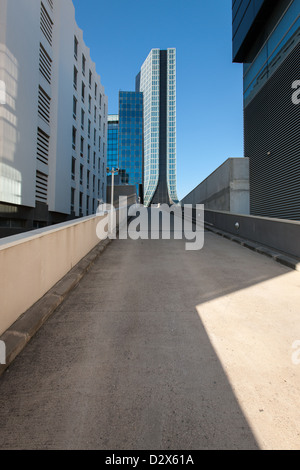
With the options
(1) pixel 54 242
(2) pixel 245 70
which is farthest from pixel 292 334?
(2) pixel 245 70

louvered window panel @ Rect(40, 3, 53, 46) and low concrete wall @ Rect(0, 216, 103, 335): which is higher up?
louvered window panel @ Rect(40, 3, 53, 46)

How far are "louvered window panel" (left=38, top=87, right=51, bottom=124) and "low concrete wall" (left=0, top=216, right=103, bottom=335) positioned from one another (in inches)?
614

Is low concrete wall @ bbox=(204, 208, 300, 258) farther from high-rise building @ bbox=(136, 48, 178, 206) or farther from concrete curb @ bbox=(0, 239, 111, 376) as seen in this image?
high-rise building @ bbox=(136, 48, 178, 206)

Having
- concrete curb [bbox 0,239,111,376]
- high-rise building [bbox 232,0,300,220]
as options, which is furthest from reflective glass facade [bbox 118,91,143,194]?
concrete curb [bbox 0,239,111,376]

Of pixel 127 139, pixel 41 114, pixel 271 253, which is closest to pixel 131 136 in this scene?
pixel 127 139

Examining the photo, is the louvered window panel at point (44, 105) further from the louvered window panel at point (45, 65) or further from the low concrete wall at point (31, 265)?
the low concrete wall at point (31, 265)

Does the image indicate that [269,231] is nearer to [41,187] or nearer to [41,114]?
[41,187]

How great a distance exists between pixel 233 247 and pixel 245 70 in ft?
52.3

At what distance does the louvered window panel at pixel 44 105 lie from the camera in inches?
715

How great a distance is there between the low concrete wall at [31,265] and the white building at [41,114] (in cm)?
980

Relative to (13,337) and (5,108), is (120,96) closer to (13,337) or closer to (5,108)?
(5,108)

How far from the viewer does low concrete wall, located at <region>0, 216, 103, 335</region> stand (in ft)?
10.7

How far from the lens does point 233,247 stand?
10227 millimetres

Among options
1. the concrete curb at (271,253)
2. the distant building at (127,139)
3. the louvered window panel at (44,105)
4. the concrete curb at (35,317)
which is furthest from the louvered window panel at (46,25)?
the distant building at (127,139)
